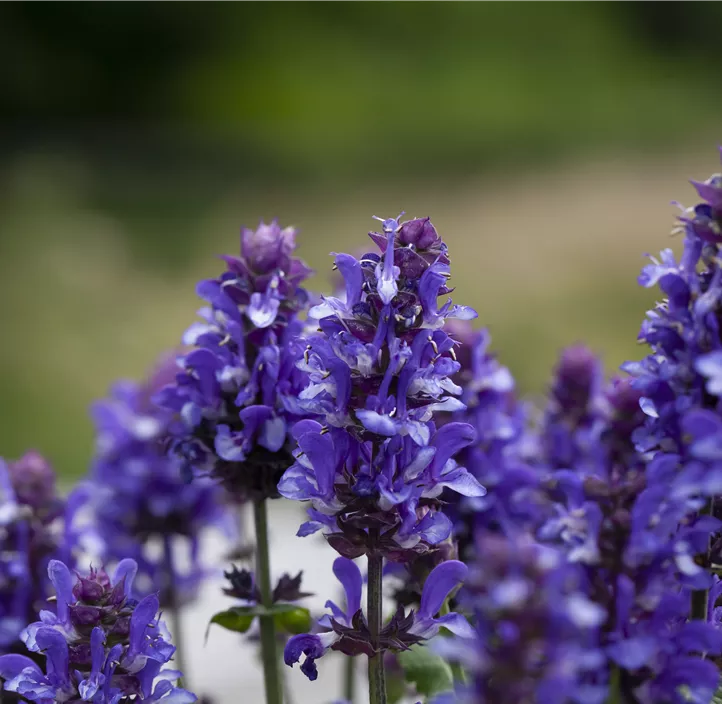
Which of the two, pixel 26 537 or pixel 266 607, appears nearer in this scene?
pixel 266 607

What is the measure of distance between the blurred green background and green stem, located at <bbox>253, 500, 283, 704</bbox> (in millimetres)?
7340

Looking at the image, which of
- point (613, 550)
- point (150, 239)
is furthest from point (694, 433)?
point (150, 239)

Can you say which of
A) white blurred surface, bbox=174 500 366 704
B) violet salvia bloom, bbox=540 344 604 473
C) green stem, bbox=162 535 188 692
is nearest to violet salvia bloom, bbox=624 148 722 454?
violet salvia bloom, bbox=540 344 604 473

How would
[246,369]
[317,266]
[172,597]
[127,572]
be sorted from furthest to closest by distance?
[317,266] → [172,597] → [246,369] → [127,572]

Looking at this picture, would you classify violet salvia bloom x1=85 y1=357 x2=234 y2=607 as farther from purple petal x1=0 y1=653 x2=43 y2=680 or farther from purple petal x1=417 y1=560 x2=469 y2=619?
purple petal x1=417 y1=560 x2=469 y2=619

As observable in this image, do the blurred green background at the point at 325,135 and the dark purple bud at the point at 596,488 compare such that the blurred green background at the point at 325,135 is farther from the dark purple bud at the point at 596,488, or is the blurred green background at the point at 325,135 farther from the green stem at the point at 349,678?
the dark purple bud at the point at 596,488

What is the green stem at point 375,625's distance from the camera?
3.96ft

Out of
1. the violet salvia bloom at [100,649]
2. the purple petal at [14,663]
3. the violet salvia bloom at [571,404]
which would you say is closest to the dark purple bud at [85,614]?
the violet salvia bloom at [100,649]

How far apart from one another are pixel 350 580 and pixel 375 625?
0.32 ft

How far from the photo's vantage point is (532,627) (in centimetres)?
86

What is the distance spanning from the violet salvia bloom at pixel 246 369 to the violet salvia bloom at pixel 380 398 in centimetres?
21

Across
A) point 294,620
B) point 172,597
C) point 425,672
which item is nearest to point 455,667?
point 425,672

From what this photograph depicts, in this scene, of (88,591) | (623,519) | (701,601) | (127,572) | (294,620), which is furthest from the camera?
(294,620)

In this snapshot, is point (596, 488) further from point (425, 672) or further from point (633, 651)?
point (425, 672)
